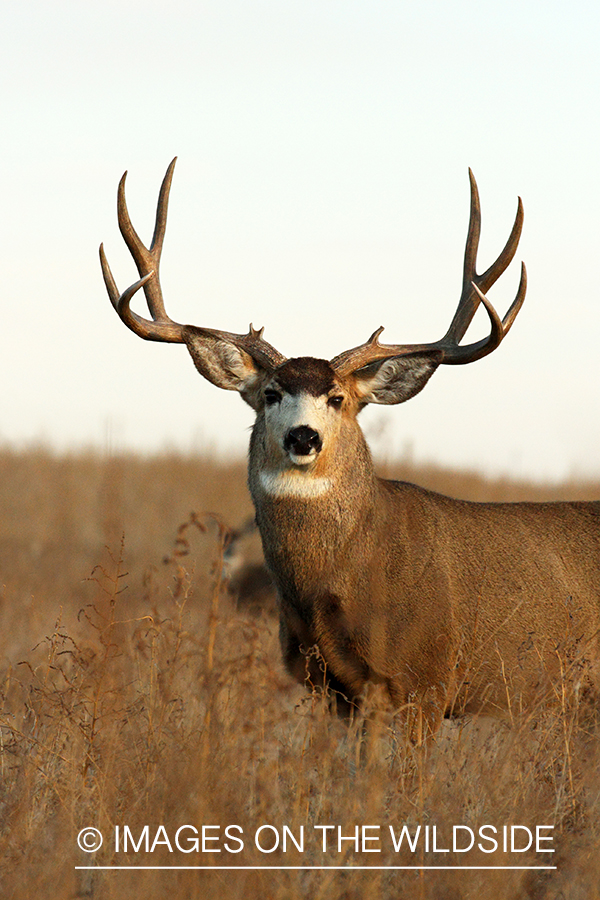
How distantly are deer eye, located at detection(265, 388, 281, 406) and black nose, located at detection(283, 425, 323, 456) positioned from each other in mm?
496

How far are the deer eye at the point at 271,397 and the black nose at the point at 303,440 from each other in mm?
496

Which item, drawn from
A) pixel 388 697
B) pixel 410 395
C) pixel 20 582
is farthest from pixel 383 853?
pixel 20 582

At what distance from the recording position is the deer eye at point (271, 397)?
20.1 ft

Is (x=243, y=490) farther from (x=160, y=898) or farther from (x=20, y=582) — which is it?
(x=160, y=898)

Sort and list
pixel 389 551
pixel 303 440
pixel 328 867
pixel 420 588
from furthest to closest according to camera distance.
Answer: pixel 389 551 < pixel 420 588 < pixel 303 440 < pixel 328 867

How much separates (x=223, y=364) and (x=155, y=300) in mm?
692

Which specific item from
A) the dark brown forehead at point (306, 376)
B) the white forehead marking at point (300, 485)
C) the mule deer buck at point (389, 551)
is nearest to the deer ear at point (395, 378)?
the mule deer buck at point (389, 551)

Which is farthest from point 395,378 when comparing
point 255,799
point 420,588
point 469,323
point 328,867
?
point 328,867

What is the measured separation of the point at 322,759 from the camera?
4.51 metres

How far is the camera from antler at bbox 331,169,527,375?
6547 millimetres

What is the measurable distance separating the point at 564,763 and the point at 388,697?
1010 millimetres

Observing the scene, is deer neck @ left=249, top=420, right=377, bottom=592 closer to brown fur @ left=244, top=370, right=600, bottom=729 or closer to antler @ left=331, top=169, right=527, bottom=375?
brown fur @ left=244, top=370, right=600, bottom=729

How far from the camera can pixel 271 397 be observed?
617cm

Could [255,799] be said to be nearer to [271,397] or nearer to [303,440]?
[303,440]
